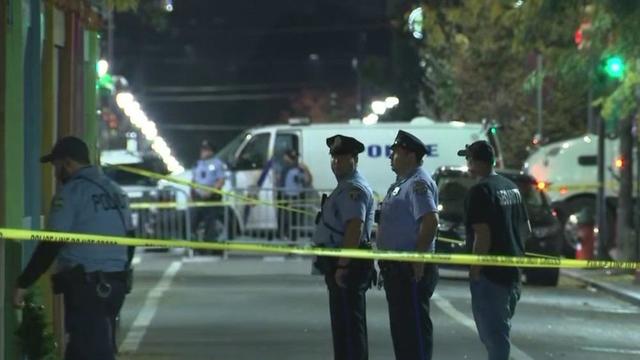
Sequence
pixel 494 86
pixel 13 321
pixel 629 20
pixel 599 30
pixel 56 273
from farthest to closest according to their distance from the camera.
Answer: pixel 494 86 < pixel 599 30 < pixel 629 20 < pixel 13 321 < pixel 56 273

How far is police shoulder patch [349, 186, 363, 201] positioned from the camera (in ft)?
30.3

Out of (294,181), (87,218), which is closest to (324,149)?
(294,181)

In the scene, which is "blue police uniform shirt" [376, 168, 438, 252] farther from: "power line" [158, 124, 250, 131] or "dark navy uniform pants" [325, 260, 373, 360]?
"power line" [158, 124, 250, 131]

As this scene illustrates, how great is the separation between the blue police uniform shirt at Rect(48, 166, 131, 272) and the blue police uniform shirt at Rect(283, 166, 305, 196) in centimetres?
1567

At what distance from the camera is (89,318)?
7973 millimetres

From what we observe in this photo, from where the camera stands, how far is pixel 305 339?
12.8 meters

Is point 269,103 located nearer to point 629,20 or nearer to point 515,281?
point 629,20

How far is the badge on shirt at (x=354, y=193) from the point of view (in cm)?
924

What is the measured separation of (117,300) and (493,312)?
2436 millimetres

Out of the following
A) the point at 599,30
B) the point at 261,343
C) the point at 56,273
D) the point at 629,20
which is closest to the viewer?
the point at 56,273

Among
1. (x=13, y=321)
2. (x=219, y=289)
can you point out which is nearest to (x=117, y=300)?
(x=13, y=321)

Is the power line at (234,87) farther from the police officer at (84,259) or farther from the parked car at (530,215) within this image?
the police officer at (84,259)

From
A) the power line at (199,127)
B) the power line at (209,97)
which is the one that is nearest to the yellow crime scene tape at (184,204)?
the power line at (209,97)

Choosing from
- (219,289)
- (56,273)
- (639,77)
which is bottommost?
(219,289)
